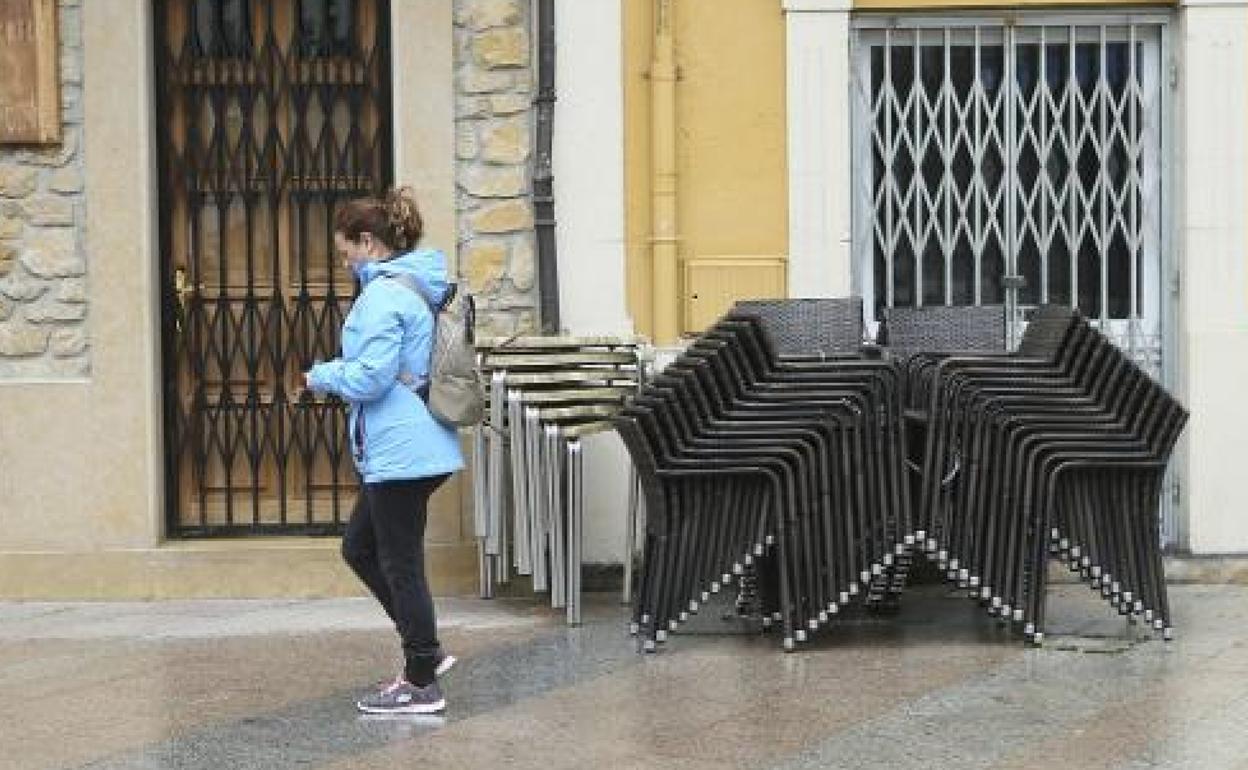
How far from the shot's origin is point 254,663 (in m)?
8.69

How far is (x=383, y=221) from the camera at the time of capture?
7586 millimetres

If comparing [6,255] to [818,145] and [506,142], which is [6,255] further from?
[818,145]

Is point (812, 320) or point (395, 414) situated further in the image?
point (812, 320)

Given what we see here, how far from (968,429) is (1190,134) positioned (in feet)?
7.61

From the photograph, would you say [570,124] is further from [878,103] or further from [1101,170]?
[1101,170]

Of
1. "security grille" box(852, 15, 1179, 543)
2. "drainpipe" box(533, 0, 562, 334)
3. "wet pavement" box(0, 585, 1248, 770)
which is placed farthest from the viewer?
"security grille" box(852, 15, 1179, 543)

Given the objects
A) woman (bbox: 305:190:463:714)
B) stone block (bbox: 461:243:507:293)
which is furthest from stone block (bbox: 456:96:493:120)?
woman (bbox: 305:190:463:714)

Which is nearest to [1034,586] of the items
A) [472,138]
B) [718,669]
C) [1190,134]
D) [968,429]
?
[968,429]

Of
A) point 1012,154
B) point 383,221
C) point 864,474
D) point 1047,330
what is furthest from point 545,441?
point 1012,154

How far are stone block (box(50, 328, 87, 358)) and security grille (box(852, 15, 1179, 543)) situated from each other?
132 inches

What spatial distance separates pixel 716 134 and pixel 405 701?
3398 mm

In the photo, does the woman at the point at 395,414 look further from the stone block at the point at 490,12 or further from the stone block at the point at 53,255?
the stone block at the point at 53,255

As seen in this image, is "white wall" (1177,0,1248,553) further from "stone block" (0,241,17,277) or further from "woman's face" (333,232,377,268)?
"stone block" (0,241,17,277)

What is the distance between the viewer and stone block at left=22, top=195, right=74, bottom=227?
1007cm
